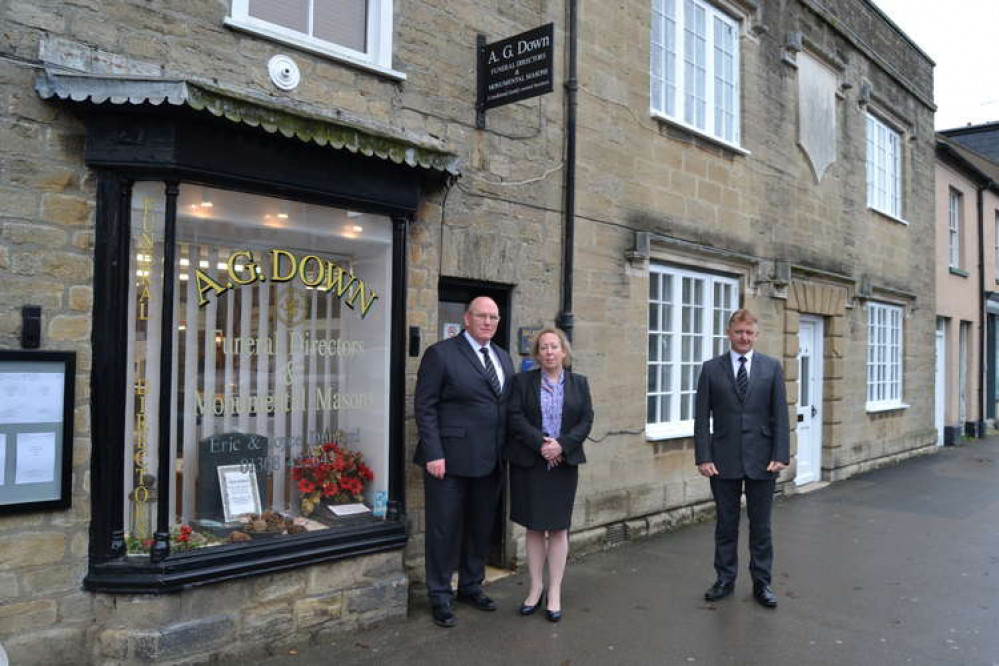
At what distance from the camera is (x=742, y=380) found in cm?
566

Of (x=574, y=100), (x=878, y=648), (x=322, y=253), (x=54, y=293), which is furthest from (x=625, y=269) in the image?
(x=54, y=293)

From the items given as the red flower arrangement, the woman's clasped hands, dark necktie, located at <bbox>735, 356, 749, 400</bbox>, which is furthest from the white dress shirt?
dark necktie, located at <bbox>735, 356, 749, 400</bbox>

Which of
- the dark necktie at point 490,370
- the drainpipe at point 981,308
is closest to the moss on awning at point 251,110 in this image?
the dark necktie at point 490,370

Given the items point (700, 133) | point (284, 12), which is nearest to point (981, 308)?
point (700, 133)

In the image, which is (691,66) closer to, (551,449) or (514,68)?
(514,68)

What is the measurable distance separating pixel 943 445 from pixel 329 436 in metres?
14.8

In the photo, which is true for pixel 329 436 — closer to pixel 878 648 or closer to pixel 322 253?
pixel 322 253

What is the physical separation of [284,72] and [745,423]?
3.91 metres

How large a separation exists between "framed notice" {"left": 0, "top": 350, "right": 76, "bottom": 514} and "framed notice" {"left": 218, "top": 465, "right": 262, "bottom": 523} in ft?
3.32

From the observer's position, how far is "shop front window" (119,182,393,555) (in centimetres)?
448

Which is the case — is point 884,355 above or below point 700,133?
below

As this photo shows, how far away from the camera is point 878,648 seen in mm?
4828

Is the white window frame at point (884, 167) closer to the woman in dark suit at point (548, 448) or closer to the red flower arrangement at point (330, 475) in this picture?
the woman in dark suit at point (548, 448)

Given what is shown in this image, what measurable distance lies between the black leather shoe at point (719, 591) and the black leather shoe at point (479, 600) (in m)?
1.59
